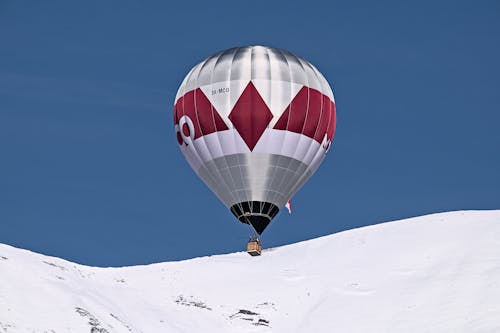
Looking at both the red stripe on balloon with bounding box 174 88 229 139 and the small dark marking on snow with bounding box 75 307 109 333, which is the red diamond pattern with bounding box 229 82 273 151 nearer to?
the red stripe on balloon with bounding box 174 88 229 139

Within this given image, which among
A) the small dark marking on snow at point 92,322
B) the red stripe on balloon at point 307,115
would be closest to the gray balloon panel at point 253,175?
the red stripe on balloon at point 307,115

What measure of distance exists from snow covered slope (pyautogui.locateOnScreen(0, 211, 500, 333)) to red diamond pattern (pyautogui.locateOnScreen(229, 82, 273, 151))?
751 centimetres

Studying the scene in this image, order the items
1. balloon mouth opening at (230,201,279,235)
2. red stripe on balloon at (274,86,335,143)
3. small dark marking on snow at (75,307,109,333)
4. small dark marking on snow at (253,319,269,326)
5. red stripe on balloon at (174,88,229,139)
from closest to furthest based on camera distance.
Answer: small dark marking on snow at (75,307,109,333) → small dark marking on snow at (253,319,269,326) → red stripe on balloon at (274,86,335,143) → red stripe on balloon at (174,88,229,139) → balloon mouth opening at (230,201,279,235)

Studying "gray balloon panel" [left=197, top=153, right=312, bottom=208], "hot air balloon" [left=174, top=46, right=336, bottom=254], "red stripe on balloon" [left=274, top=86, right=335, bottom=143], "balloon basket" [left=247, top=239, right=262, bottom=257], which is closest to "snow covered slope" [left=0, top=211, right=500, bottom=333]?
"balloon basket" [left=247, top=239, right=262, bottom=257]

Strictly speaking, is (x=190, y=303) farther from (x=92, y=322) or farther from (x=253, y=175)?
(x=92, y=322)

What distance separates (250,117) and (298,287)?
27.9 feet


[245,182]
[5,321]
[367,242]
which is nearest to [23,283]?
[5,321]

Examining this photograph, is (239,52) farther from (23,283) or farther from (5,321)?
(5,321)

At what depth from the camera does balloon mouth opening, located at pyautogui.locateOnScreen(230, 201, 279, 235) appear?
60.6 metres

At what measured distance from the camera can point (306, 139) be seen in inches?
2386

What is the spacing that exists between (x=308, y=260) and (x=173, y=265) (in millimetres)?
7052

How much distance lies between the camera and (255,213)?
199 feet

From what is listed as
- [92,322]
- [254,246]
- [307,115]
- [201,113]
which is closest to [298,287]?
[254,246]

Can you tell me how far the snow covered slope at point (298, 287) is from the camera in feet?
167
